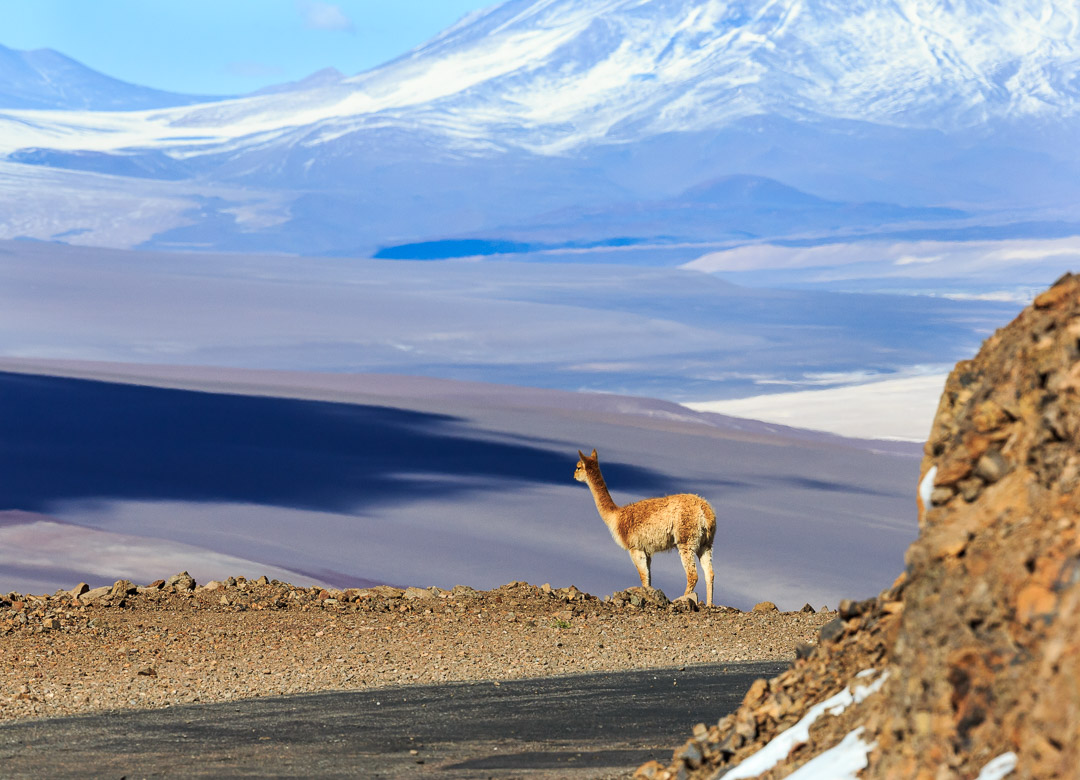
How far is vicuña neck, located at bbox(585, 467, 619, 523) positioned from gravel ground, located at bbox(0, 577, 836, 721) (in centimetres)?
98

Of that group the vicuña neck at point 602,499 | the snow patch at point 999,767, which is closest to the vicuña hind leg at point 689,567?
the vicuña neck at point 602,499

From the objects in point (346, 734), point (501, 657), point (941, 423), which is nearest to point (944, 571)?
point (941, 423)

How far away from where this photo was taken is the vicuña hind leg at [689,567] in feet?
53.9

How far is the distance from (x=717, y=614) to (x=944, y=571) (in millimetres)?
11240

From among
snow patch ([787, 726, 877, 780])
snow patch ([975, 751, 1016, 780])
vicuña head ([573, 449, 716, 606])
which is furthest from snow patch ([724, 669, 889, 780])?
vicuña head ([573, 449, 716, 606])

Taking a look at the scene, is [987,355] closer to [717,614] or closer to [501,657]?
[501,657]

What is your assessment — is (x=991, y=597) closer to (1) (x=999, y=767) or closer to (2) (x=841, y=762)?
(1) (x=999, y=767)

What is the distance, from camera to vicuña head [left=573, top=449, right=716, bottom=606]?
53.6 ft

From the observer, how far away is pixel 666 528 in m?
16.4

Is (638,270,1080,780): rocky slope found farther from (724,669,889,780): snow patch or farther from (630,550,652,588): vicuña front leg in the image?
(630,550,652,588): vicuña front leg

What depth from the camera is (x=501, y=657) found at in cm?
1366

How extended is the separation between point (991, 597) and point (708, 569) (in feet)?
38.6

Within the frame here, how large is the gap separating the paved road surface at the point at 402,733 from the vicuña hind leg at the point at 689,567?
170 inches

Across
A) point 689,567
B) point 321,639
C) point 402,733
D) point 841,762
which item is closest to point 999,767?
point 841,762
